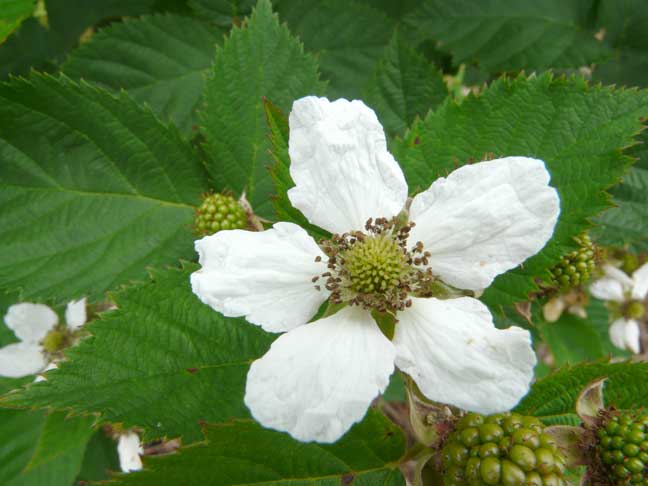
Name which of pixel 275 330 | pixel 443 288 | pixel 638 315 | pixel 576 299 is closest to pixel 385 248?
pixel 443 288

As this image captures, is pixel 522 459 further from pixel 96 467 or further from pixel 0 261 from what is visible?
pixel 96 467

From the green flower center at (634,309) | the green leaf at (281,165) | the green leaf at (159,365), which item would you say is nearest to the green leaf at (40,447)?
the green leaf at (159,365)

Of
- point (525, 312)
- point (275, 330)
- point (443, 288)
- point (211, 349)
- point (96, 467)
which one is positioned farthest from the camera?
point (96, 467)

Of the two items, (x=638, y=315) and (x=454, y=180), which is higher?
(x=454, y=180)

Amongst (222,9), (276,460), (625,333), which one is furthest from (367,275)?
(625,333)

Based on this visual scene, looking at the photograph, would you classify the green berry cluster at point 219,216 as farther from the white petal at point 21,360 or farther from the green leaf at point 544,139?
the white petal at point 21,360

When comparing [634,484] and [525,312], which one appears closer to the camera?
[634,484]
